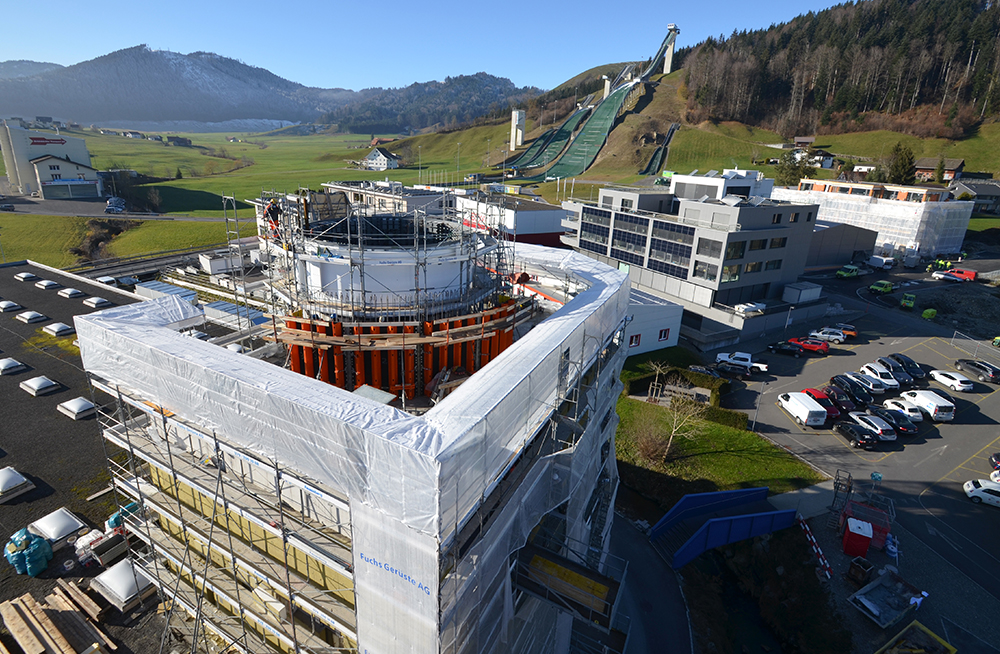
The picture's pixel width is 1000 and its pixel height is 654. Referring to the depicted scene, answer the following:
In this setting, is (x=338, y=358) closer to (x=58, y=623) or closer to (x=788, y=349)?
(x=58, y=623)

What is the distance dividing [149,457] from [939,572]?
32575 millimetres

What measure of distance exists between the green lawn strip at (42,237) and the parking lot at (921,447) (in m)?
77.4

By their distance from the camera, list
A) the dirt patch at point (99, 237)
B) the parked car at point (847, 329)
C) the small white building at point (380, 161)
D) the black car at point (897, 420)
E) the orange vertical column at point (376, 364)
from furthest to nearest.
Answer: the small white building at point (380, 161) < the dirt patch at point (99, 237) < the parked car at point (847, 329) < the black car at point (897, 420) < the orange vertical column at point (376, 364)

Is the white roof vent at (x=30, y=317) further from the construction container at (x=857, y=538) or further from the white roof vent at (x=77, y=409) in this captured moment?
the construction container at (x=857, y=538)

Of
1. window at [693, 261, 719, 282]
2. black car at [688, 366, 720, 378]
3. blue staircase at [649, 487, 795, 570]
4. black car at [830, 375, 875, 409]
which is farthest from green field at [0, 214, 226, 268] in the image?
black car at [830, 375, 875, 409]

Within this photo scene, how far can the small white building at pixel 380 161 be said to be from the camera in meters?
142

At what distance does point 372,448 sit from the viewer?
26.9 ft

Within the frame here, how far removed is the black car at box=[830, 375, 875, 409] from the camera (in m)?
36.1

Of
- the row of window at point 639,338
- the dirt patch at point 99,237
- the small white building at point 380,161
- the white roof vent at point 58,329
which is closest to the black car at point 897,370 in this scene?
the row of window at point 639,338

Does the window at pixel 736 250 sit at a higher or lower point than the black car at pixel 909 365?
higher

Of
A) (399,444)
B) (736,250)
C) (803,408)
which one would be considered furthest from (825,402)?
(399,444)

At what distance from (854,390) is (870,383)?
2.12 m

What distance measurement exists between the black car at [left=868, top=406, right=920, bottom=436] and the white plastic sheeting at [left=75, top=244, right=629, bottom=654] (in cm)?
3188

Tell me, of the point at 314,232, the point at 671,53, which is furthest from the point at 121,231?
the point at 671,53
